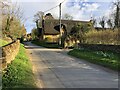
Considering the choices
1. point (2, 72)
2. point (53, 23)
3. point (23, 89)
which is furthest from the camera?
point (53, 23)

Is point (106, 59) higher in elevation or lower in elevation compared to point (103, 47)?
lower

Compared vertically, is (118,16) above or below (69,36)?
above

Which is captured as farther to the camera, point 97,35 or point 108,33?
point 97,35

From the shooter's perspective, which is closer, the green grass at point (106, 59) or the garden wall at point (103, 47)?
the green grass at point (106, 59)

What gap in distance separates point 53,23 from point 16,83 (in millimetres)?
71755

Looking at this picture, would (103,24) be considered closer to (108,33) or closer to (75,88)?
(108,33)

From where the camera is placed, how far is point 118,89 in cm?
1079

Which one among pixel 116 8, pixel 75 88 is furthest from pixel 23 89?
pixel 116 8

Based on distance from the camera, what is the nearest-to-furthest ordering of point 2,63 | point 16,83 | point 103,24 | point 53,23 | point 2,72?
point 16,83 → point 2,72 → point 2,63 → point 53,23 → point 103,24

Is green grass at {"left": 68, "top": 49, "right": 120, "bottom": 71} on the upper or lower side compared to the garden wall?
lower

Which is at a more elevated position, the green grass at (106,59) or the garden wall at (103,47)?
the garden wall at (103,47)

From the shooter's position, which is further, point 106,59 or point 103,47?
point 103,47

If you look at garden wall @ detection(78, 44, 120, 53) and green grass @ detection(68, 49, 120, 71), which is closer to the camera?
green grass @ detection(68, 49, 120, 71)

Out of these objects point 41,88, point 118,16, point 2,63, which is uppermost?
point 118,16
